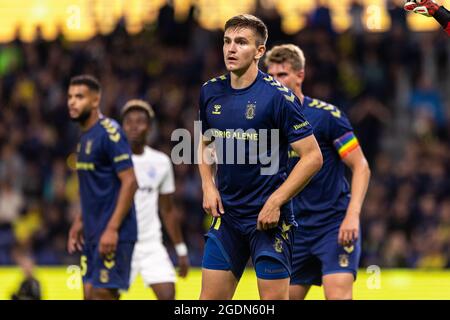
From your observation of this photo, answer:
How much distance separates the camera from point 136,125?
36.0 feet

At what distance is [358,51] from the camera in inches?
777

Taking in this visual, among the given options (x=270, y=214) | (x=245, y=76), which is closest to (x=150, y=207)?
(x=245, y=76)

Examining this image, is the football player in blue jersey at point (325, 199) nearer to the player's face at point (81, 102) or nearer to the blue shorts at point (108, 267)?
the blue shorts at point (108, 267)

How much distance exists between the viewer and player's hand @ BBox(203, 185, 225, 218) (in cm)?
734

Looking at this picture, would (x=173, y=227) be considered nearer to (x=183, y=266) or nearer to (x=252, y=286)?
(x=183, y=266)

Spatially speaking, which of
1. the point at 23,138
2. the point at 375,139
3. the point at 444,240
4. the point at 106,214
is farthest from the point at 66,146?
the point at 106,214

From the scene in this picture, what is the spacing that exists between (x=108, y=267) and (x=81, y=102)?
1.48 m

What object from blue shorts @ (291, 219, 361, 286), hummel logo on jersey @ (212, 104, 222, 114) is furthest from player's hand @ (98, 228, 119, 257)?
hummel logo on jersey @ (212, 104, 222, 114)

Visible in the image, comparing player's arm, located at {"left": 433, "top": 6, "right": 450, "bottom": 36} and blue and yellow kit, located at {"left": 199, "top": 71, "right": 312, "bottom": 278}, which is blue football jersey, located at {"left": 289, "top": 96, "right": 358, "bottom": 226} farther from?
blue and yellow kit, located at {"left": 199, "top": 71, "right": 312, "bottom": 278}

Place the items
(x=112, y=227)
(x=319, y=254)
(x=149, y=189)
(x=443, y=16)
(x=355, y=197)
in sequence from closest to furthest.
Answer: (x=443, y=16) → (x=355, y=197) → (x=319, y=254) → (x=112, y=227) → (x=149, y=189)

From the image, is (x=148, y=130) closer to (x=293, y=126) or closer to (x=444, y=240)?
(x=293, y=126)
